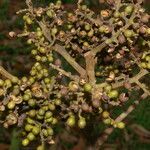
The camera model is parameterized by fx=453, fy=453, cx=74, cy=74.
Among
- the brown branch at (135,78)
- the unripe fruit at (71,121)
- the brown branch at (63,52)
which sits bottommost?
the unripe fruit at (71,121)

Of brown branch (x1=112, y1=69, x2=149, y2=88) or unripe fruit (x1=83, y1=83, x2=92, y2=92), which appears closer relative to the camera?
unripe fruit (x1=83, y1=83, x2=92, y2=92)

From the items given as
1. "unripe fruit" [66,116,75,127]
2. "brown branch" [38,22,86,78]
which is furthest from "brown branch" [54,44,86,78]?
"unripe fruit" [66,116,75,127]

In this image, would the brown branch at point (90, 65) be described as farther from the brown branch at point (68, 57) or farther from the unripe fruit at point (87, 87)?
the unripe fruit at point (87, 87)

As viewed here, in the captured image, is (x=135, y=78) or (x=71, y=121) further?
(x=135, y=78)

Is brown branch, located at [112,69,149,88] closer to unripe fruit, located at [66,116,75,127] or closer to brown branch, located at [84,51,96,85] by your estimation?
brown branch, located at [84,51,96,85]

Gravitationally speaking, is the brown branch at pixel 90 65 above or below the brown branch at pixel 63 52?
below

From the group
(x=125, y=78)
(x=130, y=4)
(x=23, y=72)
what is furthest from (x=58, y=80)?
(x=23, y=72)

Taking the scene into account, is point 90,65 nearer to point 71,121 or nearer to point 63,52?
point 63,52

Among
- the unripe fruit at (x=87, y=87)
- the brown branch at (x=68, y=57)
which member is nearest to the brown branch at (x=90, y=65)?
the brown branch at (x=68, y=57)

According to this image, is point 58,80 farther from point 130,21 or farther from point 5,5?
point 5,5

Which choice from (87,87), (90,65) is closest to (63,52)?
(90,65)

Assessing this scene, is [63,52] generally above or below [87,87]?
above
